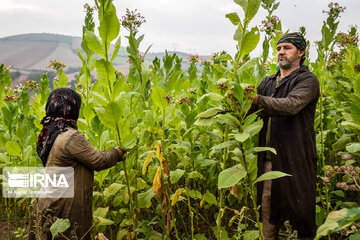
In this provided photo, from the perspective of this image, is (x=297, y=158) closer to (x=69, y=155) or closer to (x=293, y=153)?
(x=293, y=153)

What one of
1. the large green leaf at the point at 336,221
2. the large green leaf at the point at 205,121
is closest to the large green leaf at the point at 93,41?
the large green leaf at the point at 205,121

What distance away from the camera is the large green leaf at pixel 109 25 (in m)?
1.82

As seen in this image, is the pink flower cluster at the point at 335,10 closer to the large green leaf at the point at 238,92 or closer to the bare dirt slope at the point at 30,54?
the large green leaf at the point at 238,92

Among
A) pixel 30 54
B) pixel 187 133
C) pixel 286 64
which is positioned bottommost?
pixel 187 133

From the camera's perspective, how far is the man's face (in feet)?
7.86

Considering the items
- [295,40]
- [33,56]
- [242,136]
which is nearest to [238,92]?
[242,136]

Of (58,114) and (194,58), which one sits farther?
(194,58)

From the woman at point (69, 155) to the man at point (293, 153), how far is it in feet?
3.99

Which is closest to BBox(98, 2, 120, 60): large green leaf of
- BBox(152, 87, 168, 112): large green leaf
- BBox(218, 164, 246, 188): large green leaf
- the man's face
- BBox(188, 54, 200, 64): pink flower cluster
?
BBox(152, 87, 168, 112): large green leaf

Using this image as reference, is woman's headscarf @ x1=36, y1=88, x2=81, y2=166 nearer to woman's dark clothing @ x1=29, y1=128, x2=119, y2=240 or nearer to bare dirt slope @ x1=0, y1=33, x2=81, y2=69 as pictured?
woman's dark clothing @ x1=29, y1=128, x2=119, y2=240

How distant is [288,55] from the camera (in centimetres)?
241

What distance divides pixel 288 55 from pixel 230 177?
128cm

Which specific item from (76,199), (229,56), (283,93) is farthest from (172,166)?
(229,56)

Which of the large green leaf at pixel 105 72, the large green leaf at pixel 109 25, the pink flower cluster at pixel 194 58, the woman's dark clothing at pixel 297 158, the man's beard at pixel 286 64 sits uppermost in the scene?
the pink flower cluster at pixel 194 58
